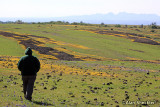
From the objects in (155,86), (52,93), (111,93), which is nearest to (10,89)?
(52,93)

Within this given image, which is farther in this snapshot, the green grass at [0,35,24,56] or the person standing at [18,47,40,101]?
the green grass at [0,35,24,56]

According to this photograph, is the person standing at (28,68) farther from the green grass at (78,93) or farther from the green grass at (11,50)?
the green grass at (11,50)

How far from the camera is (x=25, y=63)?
43.0 feet

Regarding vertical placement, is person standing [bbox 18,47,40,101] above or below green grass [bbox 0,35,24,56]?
above

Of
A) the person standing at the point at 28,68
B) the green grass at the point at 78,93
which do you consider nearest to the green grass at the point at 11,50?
the green grass at the point at 78,93

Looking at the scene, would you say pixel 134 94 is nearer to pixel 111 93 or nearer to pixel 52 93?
pixel 111 93

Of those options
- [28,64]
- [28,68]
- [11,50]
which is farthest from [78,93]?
[11,50]

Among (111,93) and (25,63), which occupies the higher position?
(25,63)

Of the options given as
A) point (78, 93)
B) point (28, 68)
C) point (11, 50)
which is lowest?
point (78, 93)

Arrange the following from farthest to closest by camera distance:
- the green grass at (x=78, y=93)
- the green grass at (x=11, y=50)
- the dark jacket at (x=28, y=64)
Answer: the green grass at (x=11, y=50) < the green grass at (x=78, y=93) < the dark jacket at (x=28, y=64)

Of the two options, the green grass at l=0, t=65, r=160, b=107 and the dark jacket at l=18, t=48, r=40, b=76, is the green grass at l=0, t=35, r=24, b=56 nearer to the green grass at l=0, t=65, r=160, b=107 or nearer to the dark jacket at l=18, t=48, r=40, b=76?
the green grass at l=0, t=65, r=160, b=107

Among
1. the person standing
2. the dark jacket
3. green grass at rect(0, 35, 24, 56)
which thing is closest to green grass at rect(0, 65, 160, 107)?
the person standing

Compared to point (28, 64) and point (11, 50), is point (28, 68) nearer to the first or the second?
point (28, 64)

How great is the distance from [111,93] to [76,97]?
11.1 feet
